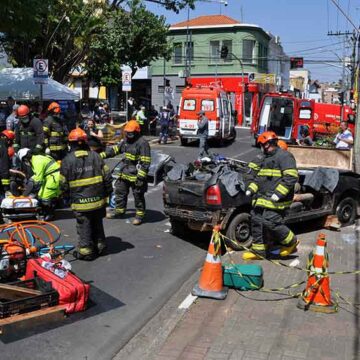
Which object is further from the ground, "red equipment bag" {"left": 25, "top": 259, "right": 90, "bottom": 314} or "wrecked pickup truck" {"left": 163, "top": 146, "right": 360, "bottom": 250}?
"wrecked pickup truck" {"left": 163, "top": 146, "right": 360, "bottom": 250}

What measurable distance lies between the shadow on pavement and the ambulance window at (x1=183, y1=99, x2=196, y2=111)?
672 inches

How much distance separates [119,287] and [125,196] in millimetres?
3560

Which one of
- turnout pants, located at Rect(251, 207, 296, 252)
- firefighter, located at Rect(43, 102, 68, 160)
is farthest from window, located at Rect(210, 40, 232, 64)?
turnout pants, located at Rect(251, 207, 296, 252)

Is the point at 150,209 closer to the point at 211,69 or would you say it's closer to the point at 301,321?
the point at 301,321

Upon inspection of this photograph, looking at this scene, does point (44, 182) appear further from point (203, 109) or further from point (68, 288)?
point (203, 109)

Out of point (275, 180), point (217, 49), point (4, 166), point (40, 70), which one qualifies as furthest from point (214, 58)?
point (275, 180)

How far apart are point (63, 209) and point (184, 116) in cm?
1276

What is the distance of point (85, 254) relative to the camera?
7242 mm

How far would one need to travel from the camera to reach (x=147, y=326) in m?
5.43

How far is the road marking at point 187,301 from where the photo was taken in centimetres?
583

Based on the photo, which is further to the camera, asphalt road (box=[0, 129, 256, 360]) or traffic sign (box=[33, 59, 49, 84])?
traffic sign (box=[33, 59, 49, 84])

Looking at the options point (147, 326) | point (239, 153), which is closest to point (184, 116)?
point (239, 153)

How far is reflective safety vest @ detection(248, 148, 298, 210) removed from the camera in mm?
7164

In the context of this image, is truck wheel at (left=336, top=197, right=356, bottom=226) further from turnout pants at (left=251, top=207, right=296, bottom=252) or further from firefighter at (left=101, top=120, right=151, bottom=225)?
firefighter at (left=101, top=120, right=151, bottom=225)
